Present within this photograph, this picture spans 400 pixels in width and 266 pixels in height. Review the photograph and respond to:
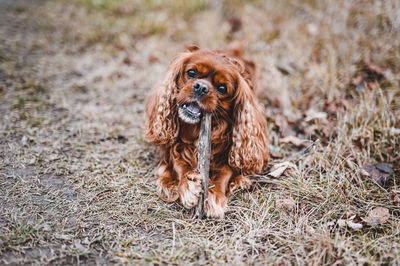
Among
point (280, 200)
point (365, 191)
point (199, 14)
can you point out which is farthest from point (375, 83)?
point (199, 14)

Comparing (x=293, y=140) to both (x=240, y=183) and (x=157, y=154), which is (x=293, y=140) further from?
(x=157, y=154)

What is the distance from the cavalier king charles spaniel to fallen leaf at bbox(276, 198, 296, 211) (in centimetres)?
32

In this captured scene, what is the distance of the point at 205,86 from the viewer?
2.42 metres

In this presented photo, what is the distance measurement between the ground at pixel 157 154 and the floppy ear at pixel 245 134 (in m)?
0.23

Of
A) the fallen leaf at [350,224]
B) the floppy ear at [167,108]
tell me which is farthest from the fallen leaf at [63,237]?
the fallen leaf at [350,224]

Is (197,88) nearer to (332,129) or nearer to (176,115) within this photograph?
(176,115)

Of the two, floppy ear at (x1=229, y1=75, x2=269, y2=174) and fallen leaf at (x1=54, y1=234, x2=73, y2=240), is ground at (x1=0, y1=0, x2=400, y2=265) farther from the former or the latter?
floppy ear at (x1=229, y1=75, x2=269, y2=174)

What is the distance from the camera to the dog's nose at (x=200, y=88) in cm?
241

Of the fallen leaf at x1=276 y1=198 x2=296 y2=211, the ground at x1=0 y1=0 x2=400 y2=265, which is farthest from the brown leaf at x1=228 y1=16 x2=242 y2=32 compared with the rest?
the fallen leaf at x1=276 y1=198 x2=296 y2=211

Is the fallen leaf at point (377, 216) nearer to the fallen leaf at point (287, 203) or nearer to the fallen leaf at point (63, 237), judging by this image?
the fallen leaf at point (287, 203)

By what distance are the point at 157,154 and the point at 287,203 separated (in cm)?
131

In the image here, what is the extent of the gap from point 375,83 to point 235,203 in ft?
7.58

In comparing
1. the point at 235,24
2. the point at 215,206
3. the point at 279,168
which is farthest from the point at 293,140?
the point at 235,24

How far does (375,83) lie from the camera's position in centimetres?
373
